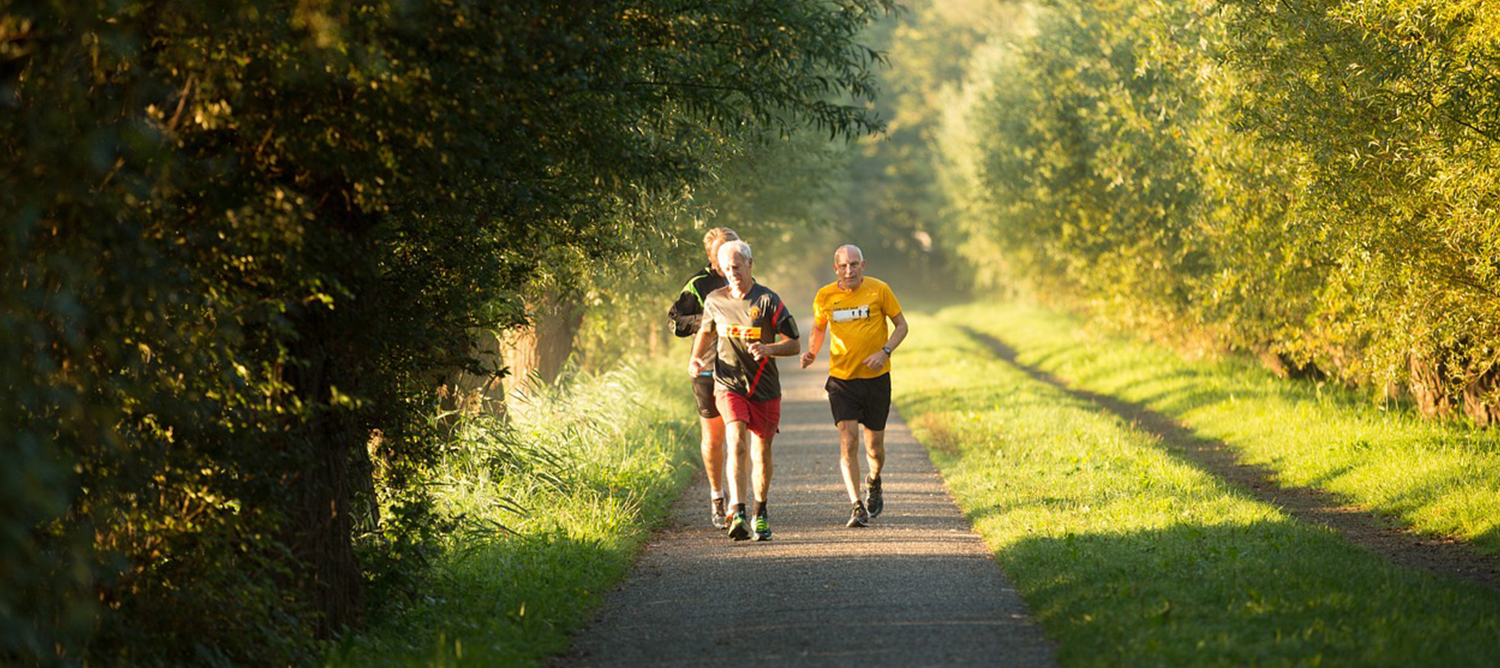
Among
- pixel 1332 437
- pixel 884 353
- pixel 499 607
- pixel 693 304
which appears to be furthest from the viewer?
pixel 1332 437

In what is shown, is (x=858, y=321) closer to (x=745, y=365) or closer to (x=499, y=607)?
(x=745, y=365)

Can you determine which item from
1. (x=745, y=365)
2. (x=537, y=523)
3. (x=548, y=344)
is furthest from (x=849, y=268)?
(x=548, y=344)

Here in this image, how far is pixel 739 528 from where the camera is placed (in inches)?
395

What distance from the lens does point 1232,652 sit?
19.7 feet

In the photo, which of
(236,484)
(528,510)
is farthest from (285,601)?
(528,510)

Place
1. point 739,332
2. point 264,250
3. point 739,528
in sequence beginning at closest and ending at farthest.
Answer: point 264,250 → point 739,332 → point 739,528

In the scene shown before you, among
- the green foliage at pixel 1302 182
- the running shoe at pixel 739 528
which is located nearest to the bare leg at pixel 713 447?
the running shoe at pixel 739 528

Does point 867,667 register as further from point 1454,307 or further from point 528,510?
point 1454,307

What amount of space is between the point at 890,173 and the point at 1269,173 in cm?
5641

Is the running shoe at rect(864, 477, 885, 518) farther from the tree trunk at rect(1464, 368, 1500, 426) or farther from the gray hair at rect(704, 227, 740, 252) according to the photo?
the tree trunk at rect(1464, 368, 1500, 426)

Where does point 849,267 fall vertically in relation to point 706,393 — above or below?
above

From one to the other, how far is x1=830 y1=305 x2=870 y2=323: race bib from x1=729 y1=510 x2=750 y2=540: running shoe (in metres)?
1.65

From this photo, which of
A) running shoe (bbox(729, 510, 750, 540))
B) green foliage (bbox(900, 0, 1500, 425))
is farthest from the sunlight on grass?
running shoe (bbox(729, 510, 750, 540))

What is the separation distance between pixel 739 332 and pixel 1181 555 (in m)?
3.43
